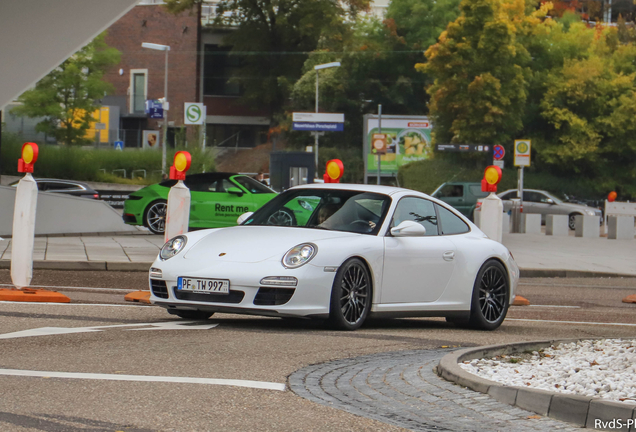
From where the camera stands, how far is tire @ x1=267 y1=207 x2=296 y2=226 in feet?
29.5

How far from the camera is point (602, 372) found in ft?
19.8

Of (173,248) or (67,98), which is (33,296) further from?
(67,98)

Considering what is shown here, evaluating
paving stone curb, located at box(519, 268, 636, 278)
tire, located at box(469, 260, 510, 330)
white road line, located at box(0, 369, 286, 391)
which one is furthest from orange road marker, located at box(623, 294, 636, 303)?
white road line, located at box(0, 369, 286, 391)

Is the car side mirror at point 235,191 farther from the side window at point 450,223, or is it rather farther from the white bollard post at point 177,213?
the side window at point 450,223

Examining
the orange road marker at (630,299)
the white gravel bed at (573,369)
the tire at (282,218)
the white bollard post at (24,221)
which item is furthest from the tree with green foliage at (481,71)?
the white gravel bed at (573,369)

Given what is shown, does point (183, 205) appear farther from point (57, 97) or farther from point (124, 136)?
point (124, 136)

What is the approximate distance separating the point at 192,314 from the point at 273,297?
1.25 meters

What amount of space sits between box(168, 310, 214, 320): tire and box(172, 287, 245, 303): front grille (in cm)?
58

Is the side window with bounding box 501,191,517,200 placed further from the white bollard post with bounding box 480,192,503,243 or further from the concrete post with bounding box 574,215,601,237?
the white bollard post with bounding box 480,192,503,243

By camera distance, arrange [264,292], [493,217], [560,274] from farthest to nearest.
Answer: [560,274] → [493,217] → [264,292]

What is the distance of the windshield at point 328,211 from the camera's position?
8844 mm

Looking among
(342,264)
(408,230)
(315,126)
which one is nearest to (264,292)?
(342,264)

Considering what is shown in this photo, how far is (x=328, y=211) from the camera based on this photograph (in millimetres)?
8984

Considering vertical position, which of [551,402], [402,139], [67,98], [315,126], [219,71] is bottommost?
[551,402]
